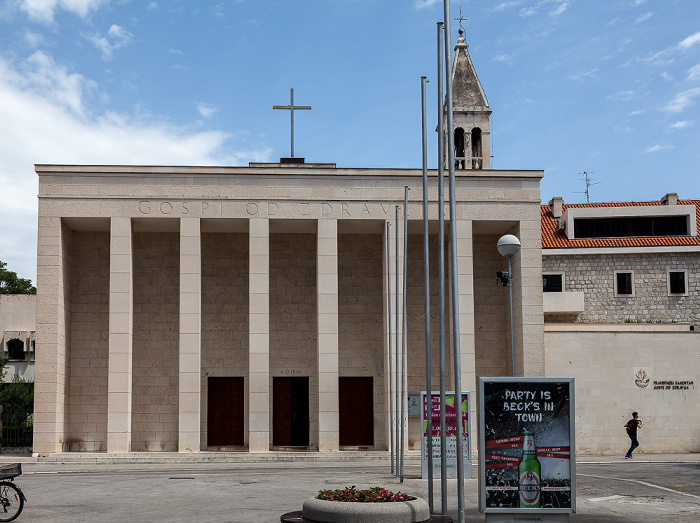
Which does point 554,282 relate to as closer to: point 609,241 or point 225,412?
point 609,241

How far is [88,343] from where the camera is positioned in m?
34.8

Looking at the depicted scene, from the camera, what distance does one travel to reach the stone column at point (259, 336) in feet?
106

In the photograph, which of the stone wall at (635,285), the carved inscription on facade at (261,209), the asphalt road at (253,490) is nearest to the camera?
the asphalt road at (253,490)

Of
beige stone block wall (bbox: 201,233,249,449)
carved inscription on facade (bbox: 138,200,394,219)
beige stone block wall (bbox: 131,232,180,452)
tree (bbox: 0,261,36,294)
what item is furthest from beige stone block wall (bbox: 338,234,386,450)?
tree (bbox: 0,261,36,294)

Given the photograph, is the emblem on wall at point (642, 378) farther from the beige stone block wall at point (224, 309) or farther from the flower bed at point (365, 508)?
the flower bed at point (365, 508)

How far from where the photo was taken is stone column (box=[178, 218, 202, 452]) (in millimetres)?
31953

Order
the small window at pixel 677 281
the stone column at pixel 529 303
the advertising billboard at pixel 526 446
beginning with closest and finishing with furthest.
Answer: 1. the advertising billboard at pixel 526 446
2. the stone column at pixel 529 303
3. the small window at pixel 677 281

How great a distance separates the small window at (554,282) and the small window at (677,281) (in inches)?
207

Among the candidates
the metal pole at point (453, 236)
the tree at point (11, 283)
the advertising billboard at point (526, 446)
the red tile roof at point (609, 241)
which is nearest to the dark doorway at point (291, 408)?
the red tile roof at point (609, 241)

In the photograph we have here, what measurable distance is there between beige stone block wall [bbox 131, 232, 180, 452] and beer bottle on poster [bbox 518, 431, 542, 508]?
2412 cm

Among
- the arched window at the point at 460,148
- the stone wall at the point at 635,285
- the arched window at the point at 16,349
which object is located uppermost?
the arched window at the point at 460,148

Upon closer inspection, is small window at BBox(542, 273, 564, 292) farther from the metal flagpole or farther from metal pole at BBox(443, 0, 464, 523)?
metal pole at BBox(443, 0, 464, 523)

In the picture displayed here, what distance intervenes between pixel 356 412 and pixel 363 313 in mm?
4044

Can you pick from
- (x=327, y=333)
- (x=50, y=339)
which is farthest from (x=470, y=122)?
(x=50, y=339)
